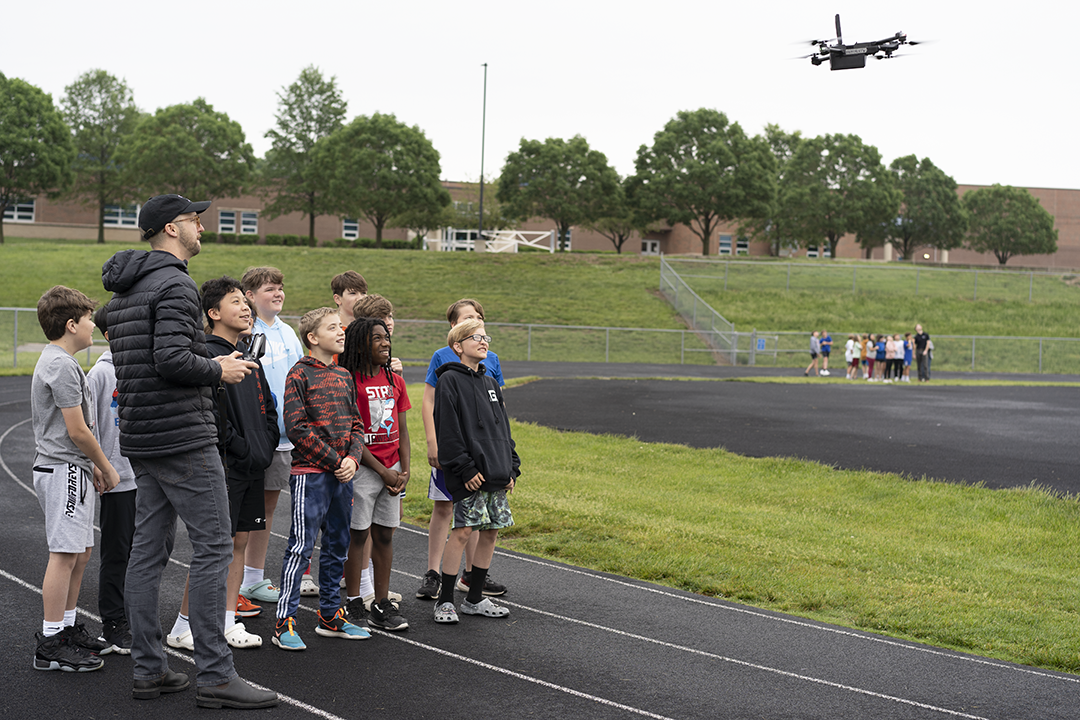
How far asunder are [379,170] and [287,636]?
6013 cm

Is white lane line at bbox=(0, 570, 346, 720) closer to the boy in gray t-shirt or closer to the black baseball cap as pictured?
the boy in gray t-shirt

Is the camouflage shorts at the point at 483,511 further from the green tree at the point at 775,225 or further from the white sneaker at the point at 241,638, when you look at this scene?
the green tree at the point at 775,225

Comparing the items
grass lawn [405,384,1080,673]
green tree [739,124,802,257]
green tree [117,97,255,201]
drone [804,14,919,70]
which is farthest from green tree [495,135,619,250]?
grass lawn [405,384,1080,673]

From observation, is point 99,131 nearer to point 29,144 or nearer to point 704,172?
point 29,144

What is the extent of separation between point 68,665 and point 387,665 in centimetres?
175

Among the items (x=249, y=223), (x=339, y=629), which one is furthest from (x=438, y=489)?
(x=249, y=223)

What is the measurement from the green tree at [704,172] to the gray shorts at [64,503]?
61.3 meters

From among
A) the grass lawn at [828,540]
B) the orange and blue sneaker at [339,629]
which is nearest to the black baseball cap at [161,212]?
the orange and blue sneaker at [339,629]

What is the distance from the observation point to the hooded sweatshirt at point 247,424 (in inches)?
219

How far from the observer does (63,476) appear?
5191 mm

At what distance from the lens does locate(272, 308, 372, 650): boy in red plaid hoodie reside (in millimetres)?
5527

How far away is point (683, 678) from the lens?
537cm

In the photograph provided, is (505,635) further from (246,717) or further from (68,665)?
(68,665)

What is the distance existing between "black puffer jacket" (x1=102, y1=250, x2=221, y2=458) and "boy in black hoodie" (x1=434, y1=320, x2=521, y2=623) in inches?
75.8
